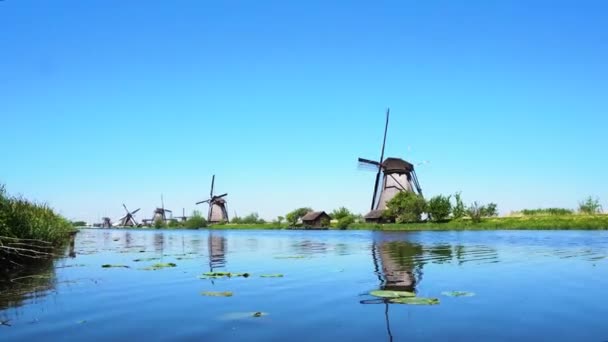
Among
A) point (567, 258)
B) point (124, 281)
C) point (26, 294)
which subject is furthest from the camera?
point (567, 258)

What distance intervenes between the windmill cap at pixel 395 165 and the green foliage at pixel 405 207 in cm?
520

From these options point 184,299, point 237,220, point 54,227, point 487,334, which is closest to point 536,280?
point 487,334

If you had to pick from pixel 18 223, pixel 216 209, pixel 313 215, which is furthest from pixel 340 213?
pixel 18 223

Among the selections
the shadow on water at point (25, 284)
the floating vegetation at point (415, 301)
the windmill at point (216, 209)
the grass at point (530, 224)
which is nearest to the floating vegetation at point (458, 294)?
the floating vegetation at point (415, 301)

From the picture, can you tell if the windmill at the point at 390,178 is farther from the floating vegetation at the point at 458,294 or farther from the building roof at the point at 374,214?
the floating vegetation at the point at 458,294

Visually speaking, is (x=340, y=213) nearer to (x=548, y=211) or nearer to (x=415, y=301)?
(x=548, y=211)

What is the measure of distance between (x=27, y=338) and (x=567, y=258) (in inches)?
789

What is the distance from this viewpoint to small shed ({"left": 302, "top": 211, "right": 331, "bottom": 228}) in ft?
311

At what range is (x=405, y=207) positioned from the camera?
242 ft

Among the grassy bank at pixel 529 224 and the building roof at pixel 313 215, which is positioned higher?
the building roof at pixel 313 215

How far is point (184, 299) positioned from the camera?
1159 centimetres

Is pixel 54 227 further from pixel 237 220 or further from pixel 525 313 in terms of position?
pixel 237 220

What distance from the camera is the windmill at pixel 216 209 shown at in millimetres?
124750

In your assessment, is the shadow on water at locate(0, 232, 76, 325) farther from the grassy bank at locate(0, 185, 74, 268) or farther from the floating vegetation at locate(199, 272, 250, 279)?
the floating vegetation at locate(199, 272, 250, 279)
